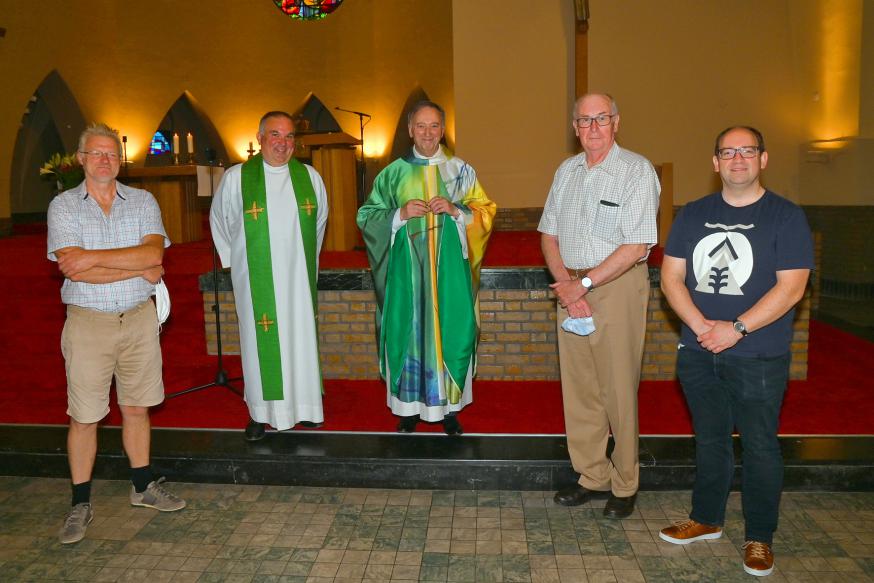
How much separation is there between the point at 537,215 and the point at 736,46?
354 cm

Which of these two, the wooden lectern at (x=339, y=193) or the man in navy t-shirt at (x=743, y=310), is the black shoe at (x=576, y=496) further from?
the wooden lectern at (x=339, y=193)

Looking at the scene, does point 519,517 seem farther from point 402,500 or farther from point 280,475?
point 280,475

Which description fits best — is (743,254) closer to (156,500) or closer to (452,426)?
(452,426)

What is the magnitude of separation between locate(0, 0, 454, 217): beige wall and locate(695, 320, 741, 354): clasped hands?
541 inches

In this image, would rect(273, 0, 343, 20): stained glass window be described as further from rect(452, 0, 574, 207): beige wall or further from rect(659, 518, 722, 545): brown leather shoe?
rect(659, 518, 722, 545): brown leather shoe

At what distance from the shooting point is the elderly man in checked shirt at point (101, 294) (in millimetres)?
3082

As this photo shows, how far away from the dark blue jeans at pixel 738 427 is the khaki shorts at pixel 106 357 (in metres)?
2.36

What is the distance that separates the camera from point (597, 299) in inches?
123

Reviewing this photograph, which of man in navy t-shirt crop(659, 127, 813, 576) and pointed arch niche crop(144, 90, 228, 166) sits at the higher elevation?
pointed arch niche crop(144, 90, 228, 166)

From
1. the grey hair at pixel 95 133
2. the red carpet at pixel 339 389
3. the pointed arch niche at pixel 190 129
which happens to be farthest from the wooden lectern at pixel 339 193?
the pointed arch niche at pixel 190 129

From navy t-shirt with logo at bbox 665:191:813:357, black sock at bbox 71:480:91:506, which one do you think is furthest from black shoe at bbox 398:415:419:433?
navy t-shirt with logo at bbox 665:191:813:357

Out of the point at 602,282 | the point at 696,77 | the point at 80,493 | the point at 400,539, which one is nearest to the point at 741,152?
the point at 602,282

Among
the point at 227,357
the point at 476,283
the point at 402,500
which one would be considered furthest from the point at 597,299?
the point at 227,357

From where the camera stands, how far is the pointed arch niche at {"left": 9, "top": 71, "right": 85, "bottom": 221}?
47.3ft
